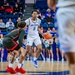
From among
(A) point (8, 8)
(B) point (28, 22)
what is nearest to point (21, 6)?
(A) point (8, 8)

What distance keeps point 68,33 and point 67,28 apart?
0.04 meters

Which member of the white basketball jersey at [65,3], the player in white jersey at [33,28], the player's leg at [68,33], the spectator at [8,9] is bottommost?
the player's leg at [68,33]

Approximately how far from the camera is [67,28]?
2180 mm

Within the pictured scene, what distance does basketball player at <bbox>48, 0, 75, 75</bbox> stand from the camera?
6.98 ft

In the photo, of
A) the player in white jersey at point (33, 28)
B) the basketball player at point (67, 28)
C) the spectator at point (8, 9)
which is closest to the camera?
the basketball player at point (67, 28)

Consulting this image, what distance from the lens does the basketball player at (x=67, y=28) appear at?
83.8 inches

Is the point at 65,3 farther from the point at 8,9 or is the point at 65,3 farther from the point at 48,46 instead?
the point at 8,9

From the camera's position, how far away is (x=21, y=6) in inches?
766

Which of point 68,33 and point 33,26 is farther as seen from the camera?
point 33,26

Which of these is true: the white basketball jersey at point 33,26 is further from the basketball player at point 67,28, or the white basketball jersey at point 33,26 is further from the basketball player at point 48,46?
the basketball player at point 67,28

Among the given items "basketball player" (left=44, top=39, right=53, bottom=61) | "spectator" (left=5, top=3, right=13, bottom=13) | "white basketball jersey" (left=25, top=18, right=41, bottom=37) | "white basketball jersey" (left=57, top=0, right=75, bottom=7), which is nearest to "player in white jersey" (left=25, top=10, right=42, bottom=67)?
"white basketball jersey" (left=25, top=18, right=41, bottom=37)

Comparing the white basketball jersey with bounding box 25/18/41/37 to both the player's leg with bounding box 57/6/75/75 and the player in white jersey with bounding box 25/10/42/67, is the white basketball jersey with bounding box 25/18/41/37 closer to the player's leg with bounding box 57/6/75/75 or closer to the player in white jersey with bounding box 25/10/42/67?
the player in white jersey with bounding box 25/10/42/67

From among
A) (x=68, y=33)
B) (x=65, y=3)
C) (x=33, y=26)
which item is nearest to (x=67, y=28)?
(x=68, y=33)

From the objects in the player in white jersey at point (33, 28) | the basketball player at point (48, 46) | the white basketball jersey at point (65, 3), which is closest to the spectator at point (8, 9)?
the basketball player at point (48, 46)
